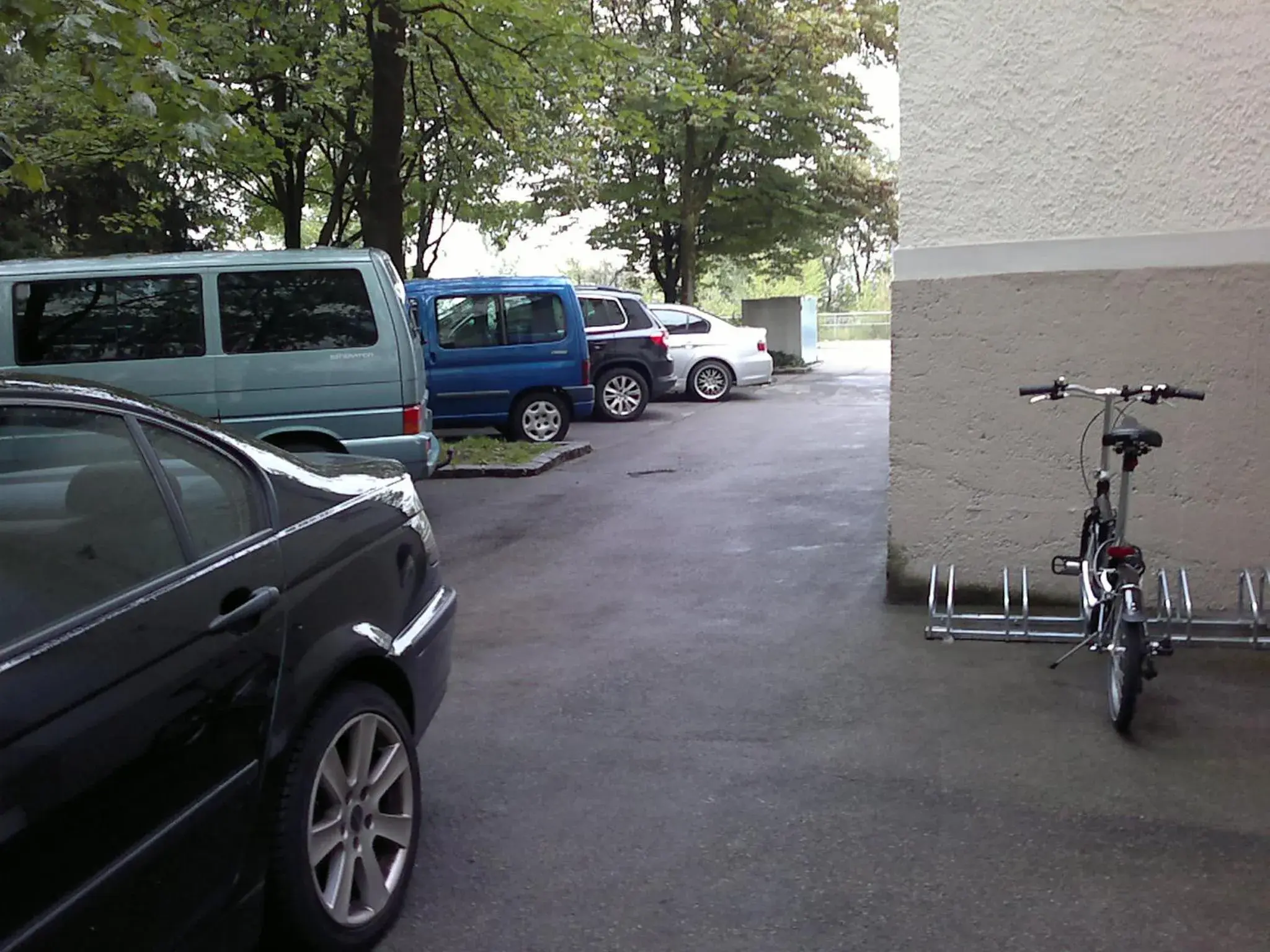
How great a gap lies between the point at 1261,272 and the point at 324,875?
529cm

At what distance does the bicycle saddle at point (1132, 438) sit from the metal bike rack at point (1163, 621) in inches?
48.1

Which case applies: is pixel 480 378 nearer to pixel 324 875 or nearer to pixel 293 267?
pixel 293 267

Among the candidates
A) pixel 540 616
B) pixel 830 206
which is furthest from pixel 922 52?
pixel 830 206

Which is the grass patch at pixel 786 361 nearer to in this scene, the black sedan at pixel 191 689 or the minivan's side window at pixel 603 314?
the minivan's side window at pixel 603 314

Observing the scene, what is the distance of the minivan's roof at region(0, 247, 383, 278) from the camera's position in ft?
28.2

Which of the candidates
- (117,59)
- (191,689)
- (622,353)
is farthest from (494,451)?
(191,689)

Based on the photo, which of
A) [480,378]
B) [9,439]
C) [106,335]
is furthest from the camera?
[480,378]

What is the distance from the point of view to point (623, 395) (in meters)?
17.7

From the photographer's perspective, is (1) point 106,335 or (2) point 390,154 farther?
(2) point 390,154

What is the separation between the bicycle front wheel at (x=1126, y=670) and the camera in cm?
457

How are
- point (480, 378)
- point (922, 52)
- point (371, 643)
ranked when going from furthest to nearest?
1. point (480, 378)
2. point (922, 52)
3. point (371, 643)

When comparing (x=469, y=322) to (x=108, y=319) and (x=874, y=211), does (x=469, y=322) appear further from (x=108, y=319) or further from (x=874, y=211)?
(x=874, y=211)

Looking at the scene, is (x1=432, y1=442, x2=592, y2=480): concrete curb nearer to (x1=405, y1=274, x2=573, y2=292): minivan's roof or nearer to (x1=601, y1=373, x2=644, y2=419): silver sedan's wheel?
(x1=405, y1=274, x2=573, y2=292): minivan's roof

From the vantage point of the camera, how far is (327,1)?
13.5m
